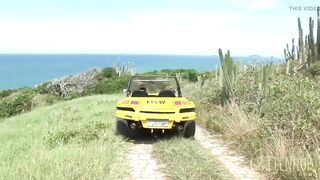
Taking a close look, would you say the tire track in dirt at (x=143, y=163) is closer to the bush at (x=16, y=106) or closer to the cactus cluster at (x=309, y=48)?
the cactus cluster at (x=309, y=48)

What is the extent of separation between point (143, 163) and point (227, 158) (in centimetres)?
168

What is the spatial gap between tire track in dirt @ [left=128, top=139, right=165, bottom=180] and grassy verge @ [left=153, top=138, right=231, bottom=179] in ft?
0.50

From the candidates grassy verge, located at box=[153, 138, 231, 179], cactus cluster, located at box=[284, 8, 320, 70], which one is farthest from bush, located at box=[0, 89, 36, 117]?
grassy verge, located at box=[153, 138, 231, 179]

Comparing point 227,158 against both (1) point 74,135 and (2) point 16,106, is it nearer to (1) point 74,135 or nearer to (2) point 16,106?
(1) point 74,135

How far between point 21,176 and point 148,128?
535cm

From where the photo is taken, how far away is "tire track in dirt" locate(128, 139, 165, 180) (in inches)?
324

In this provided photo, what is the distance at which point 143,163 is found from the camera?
9.36 m

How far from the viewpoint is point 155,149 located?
10766 millimetres

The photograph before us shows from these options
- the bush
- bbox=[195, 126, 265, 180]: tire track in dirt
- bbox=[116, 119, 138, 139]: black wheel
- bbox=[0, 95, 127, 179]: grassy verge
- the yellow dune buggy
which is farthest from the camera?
the bush

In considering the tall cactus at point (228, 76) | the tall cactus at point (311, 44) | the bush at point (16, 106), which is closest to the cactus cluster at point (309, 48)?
the tall cactus at point (311, 44)

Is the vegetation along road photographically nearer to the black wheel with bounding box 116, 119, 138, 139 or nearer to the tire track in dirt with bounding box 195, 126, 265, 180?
the tire track in dirt with bounding box 195, 126, 265, 180

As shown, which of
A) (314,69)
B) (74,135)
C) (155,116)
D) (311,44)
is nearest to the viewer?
(74,135)

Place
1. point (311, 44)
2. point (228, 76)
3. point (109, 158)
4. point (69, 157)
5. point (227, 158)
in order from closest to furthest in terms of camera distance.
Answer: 1. point (69, 157)
2. point (109, 158)
3. point (227, 158)
4. point (228, 76)
5. point (311, 44)

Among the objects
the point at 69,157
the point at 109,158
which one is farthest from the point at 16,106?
the point at 69,157
